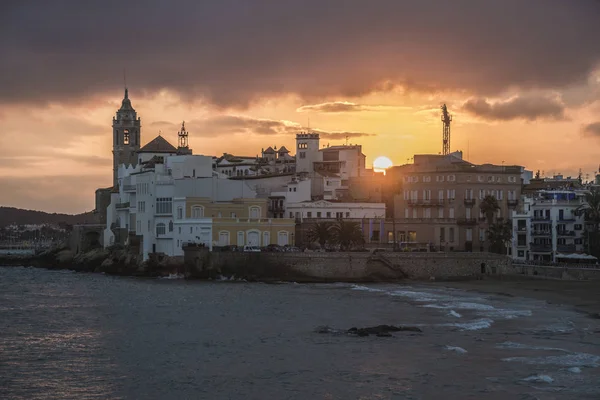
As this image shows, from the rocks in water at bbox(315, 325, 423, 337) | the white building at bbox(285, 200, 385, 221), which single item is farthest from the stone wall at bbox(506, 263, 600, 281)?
the rocks in water at bbox(315, 325, 423, 337)

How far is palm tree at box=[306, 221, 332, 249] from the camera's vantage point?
9525 cm

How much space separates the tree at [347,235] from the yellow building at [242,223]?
429 cm

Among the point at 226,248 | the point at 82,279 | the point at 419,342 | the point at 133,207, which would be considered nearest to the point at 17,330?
the point at 419,342

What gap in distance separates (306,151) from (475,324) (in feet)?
252

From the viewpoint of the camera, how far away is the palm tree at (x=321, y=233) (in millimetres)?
95250

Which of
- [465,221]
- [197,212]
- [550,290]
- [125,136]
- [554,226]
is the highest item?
[125,136]

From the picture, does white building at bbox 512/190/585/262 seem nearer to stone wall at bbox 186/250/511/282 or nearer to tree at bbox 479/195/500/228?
stone wall at bbox 186/250/511/282

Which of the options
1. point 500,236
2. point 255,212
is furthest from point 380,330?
point 255,212

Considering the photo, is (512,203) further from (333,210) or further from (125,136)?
(125,136)

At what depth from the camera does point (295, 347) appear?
47000mm

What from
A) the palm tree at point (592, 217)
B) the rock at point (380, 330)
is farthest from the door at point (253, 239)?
the rock at point (380, 330)

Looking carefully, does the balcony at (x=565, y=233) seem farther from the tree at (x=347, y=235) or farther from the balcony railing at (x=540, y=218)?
the tree at (x=347, y=235)

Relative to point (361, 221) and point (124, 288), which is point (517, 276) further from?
point (124, 288)

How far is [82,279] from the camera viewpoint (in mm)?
97438
